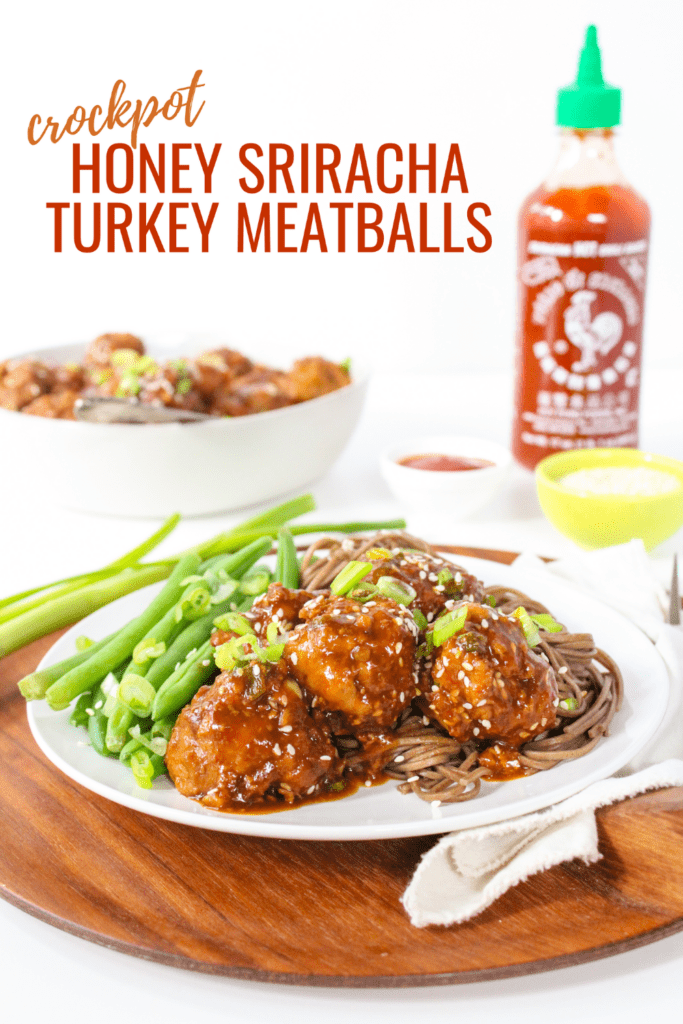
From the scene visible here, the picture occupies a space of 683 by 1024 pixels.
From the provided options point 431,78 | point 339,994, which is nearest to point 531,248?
point 431,78

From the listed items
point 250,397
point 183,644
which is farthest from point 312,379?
point 183,644

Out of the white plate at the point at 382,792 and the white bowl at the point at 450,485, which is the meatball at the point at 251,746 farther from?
the white bowl at the point at 450,485

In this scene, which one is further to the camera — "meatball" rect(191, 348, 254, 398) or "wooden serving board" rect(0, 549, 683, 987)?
"meatball" rect(191, 348, 254, 398)

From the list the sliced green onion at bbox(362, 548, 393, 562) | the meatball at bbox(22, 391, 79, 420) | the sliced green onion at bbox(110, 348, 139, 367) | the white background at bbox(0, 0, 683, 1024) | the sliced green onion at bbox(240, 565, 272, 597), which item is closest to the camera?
the sliced green onion at bbox(362, 548, 393, 562)

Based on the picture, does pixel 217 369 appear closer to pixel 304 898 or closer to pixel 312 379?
pixel 312 379

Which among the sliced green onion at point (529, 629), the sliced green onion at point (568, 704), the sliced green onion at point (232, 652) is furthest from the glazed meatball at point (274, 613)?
the sliced green onion at point (568, 704)

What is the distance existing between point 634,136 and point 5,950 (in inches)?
191

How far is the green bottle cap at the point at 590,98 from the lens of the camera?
342 centimetres

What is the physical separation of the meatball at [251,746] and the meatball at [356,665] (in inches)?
1.6

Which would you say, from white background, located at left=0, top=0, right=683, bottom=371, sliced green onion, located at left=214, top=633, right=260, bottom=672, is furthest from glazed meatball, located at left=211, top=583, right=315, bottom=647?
white background, located at left=0, top=0, right=683, bottom=371

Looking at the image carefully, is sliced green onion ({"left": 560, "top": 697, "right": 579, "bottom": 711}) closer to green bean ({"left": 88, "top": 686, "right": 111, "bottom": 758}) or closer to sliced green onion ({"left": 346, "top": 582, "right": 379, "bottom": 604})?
sliced green onion ({"left": 346, "top": 582, "right": 379, "bottom": 604})

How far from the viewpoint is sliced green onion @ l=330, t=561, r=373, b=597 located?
2.19 meters

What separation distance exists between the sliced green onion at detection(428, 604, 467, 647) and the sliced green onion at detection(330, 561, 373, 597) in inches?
8.3

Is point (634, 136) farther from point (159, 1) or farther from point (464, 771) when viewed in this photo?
point (464, 771)
